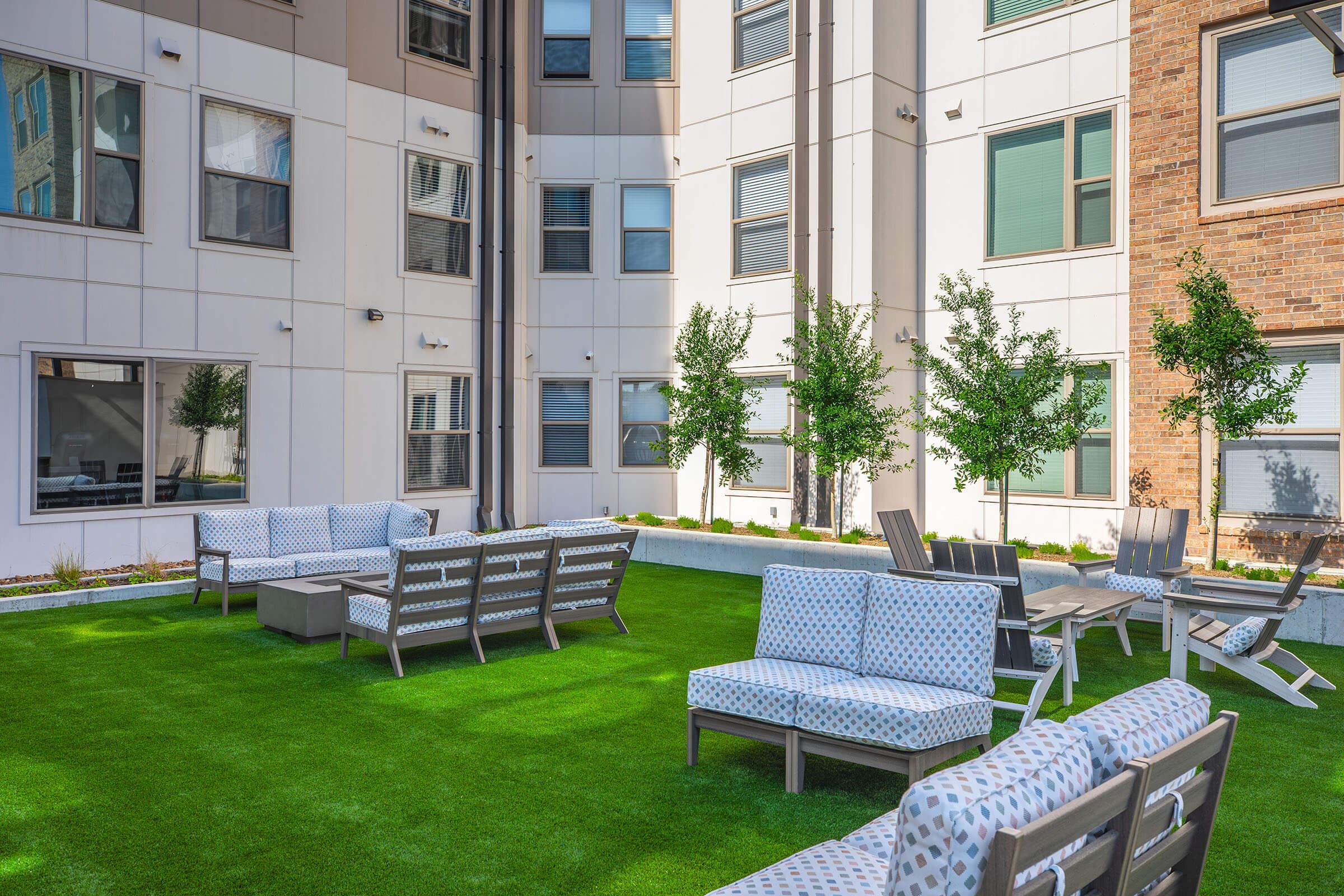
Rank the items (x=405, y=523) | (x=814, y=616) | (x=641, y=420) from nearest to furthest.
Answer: (x=814, y=616)
(x=405, y=523)
(x=641, y=420)

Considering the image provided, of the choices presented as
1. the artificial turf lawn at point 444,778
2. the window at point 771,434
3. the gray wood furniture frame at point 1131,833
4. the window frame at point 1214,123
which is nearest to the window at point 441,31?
the window at point 771,434

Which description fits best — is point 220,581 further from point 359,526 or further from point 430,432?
point 430,432

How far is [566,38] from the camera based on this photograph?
1658 cm

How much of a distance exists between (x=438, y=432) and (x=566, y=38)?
7.31m

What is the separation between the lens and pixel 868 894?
9.18 ft

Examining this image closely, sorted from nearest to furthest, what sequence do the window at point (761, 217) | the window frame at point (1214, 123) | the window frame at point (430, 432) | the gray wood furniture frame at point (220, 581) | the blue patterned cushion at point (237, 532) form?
1. the gray wood furniture frame at point (220, 581)
2. the blue patterned cushion at point (237, 532)
3. the window frame at point (1214, 123)
4. the window frame at point (430, 432)
5. the window at point (761, 217)

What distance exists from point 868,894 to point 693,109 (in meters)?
15.0

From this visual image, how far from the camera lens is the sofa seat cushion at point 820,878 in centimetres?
283

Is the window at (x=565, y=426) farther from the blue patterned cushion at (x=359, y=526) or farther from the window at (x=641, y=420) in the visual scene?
the blue patterned cushion at (x=359, y=526)

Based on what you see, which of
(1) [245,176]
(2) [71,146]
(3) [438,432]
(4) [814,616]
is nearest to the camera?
(4) [814,616]

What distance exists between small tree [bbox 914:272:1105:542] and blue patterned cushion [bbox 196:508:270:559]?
7.74 meters

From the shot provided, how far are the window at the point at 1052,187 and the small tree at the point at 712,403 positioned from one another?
385 cm

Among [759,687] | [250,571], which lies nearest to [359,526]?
[250,571]

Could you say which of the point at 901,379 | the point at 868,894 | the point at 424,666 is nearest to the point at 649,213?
the point at 901,379
